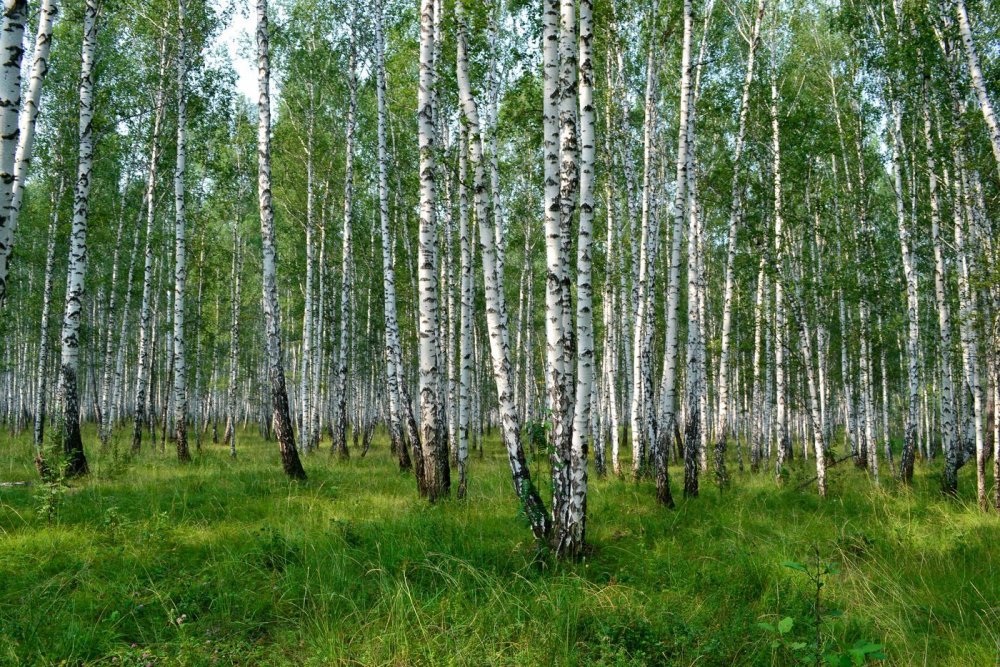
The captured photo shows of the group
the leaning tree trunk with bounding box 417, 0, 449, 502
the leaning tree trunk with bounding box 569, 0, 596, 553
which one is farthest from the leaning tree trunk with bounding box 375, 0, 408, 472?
the leaning tree trunk with bounding box 569, 0, 596, 553

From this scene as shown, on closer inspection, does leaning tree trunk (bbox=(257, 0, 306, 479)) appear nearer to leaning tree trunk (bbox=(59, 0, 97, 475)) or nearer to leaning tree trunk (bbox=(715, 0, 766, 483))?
leaning tree trunk (bbox=(59, 0, 97, 475))

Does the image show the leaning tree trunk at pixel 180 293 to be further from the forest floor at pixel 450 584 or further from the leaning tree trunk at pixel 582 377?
the leaning tree trunk at pixel 582 377

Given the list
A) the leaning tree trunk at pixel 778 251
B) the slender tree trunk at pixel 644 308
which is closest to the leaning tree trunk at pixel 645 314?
the slender tree trunk at pixel 644 308

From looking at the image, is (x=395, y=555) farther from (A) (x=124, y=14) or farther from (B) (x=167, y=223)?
(B) (x=167, y=223)

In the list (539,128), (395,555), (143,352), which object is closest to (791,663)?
(395,555)

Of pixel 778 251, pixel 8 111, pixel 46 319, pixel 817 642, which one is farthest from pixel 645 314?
pixel 46 319

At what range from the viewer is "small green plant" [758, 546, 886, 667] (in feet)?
8.67

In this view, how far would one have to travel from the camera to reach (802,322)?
10.4 metres

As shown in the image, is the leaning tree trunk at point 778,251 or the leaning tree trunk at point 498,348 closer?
the leaning tree trunk at point 498,348

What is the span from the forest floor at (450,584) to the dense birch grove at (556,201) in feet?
3.28

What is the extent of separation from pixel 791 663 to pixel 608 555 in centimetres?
218

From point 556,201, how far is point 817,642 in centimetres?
426

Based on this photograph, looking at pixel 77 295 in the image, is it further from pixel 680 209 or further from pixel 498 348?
pixel 680 209

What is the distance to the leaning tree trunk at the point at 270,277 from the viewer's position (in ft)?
32.2
